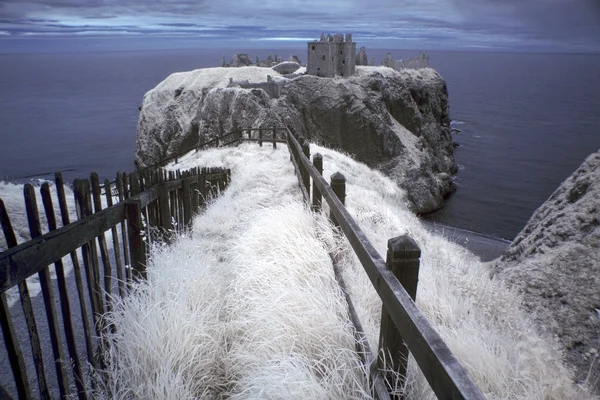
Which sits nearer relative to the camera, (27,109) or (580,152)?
(580,152)

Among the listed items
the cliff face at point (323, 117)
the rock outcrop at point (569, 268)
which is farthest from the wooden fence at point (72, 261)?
the cliff face at point (323, 117)

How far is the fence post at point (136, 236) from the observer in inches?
148

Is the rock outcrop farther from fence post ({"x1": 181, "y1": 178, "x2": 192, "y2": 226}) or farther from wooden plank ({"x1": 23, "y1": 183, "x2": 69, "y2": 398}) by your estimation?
fence post ({"x1": 181, "y1": 178, "x2": 192, "y2": 226})

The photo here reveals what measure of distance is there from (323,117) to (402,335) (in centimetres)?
4046

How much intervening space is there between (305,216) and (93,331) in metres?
2.74

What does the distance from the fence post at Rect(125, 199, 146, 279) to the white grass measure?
0.18 meters

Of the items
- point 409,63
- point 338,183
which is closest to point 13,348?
point 338,183

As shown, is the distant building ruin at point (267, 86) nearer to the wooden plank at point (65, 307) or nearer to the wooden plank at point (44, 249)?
the wooden plank at point (44, 249)

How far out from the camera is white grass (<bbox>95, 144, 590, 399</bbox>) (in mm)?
2760

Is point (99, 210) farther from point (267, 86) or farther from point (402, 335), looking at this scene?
point (267, 86)

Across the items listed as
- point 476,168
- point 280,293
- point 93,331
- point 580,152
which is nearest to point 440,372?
point 280,293

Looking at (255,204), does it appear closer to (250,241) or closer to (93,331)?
(250,241)

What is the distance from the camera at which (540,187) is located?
4825cm

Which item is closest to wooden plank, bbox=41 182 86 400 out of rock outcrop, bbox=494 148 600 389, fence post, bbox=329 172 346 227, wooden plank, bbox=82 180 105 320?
wooden plank, bbox=82 180 105 320
